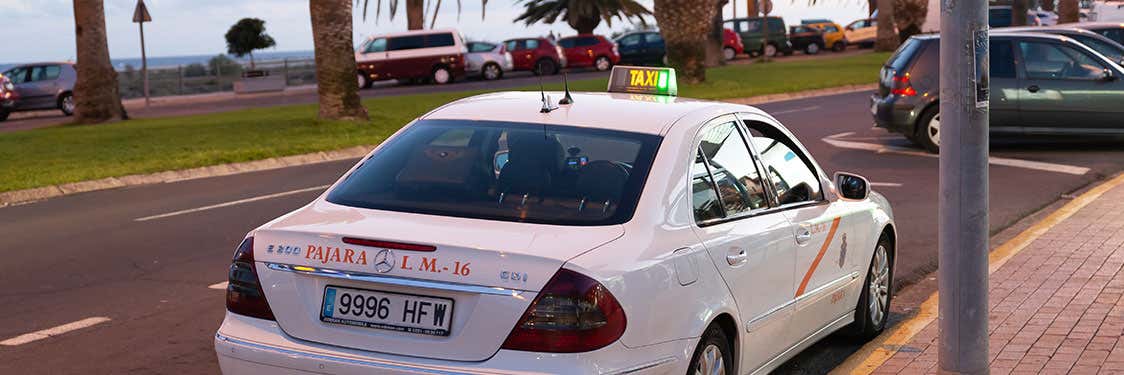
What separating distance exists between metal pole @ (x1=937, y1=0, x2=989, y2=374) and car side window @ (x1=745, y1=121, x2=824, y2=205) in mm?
893

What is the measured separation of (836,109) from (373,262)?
21549 millimetres

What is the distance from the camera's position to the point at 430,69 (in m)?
44.7

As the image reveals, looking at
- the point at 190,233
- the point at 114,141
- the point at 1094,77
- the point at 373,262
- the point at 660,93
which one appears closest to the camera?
the point at 373,262

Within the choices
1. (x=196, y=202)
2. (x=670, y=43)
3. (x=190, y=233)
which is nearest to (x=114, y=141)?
(x=196, y=202)

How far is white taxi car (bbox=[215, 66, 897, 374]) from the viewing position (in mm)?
4520

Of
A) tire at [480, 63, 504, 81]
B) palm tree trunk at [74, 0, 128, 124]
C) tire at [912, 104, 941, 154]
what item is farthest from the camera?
tire at [480, 63, 504, 81]

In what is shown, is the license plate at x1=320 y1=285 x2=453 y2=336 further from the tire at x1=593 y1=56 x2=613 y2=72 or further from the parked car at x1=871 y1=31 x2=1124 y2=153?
the tire at x1=593 y1=56 x2=613 y2=72

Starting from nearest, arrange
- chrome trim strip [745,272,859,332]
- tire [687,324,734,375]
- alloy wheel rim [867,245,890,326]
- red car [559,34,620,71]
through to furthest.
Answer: tire [687,324,734,375] < chrome trim strip [745,272,859,332] < alloy wheel rim [867,245,890,326] < red car [559,34,620,71]

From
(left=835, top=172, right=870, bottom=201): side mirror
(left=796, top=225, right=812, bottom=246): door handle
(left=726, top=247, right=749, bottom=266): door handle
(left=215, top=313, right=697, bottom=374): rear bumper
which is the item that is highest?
(left=835, top=172, right=870, bottom=201): side mirror

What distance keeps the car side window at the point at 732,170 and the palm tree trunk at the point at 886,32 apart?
153 ft

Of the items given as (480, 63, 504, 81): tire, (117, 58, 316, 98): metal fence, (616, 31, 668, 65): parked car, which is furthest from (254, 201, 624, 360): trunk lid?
(616, 31, 668, 65): parked car

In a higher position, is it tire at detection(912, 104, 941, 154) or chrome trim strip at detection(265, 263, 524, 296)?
chrome trim strip at detection(265, 263, 524, 296)

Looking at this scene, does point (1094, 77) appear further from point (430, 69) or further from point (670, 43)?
point (430, 69)

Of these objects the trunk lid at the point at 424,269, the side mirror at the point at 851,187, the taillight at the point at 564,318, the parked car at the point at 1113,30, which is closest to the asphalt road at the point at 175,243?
the side mirror at the point at 851,187
